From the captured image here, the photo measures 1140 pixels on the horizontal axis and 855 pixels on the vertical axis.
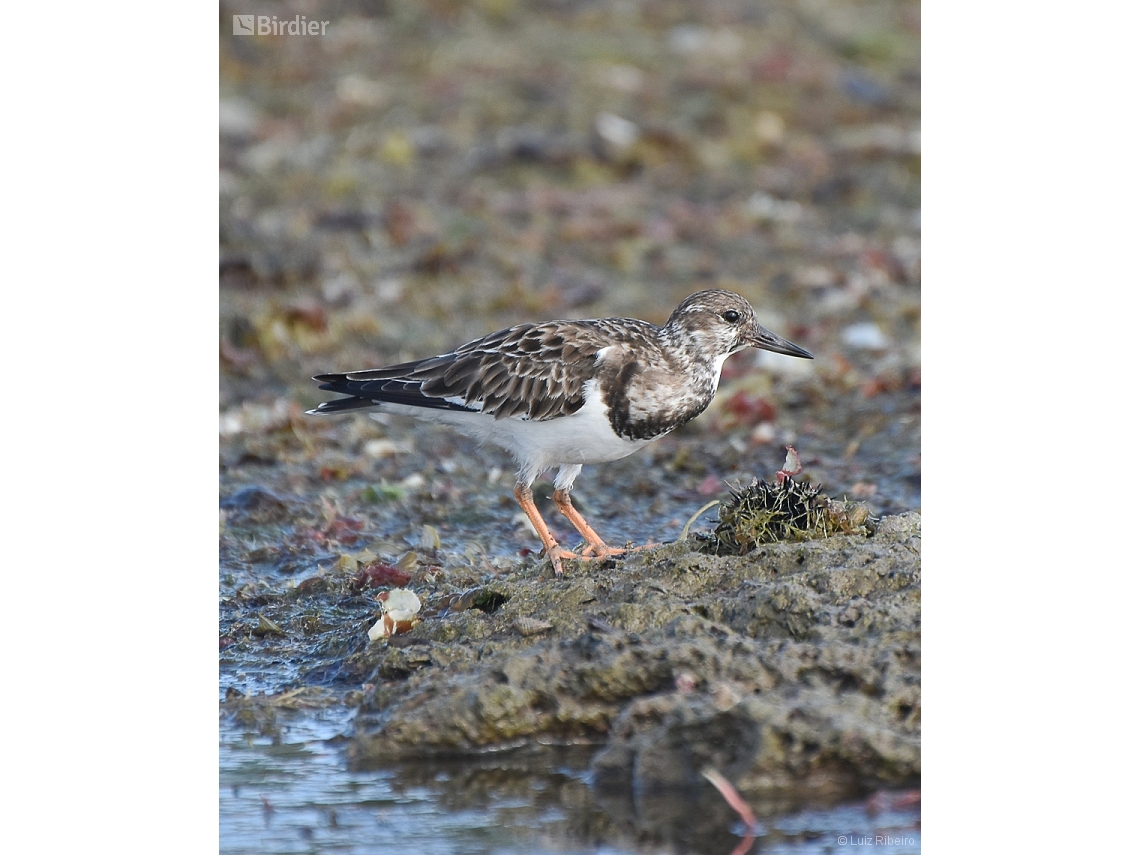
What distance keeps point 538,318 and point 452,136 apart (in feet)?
11.3

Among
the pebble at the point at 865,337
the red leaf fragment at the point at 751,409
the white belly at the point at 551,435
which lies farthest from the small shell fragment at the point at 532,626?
the pebble at the point at 865,337

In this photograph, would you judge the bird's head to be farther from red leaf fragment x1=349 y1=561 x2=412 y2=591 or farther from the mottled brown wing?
red leaf fragment x1=349 y1=561 x2=412 y2=591

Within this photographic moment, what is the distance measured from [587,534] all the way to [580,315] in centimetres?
415

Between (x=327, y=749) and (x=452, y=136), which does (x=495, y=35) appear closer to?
(x=452, y=136)

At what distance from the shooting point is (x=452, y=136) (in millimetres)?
13094

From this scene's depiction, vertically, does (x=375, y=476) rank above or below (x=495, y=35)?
below

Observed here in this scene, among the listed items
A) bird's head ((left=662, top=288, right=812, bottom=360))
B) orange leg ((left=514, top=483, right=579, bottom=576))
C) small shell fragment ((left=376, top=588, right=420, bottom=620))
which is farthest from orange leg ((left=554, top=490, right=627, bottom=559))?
bird's head ((left=662, top=288, right=812, bottom=360))

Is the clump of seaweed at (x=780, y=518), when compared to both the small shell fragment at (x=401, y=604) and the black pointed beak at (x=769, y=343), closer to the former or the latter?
the small shell fragment at (x=401, y=604)

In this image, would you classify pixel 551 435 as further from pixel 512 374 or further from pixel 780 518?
pixel 780 518

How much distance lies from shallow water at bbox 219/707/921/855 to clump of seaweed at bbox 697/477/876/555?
3.90ft

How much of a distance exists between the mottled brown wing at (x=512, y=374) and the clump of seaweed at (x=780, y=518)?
1.09m

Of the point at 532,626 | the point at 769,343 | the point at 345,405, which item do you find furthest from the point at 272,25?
the point at 532,626

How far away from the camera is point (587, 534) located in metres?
6.50

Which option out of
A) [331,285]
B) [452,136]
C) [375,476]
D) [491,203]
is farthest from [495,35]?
[375,476]
